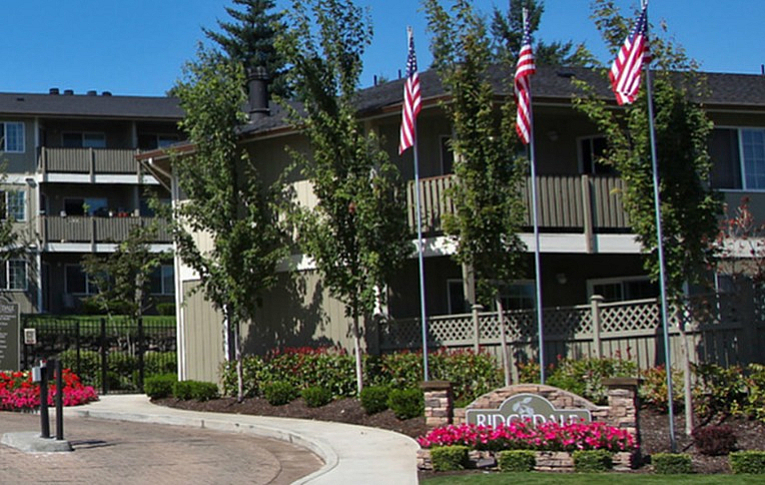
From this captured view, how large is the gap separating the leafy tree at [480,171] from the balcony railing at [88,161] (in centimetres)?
2617

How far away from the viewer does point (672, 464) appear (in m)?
13.1

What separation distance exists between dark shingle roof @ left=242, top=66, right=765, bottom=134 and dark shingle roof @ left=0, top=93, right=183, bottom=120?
19018 mm

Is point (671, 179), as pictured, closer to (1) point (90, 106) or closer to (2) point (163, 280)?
Answer: (2) point (163, 280)

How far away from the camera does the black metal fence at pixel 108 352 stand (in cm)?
2780

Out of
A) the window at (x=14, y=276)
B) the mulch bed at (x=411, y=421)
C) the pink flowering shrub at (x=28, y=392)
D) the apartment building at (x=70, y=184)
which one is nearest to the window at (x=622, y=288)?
the mulch bed at (x=411, y=421)

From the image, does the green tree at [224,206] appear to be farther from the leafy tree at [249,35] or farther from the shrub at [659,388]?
the leafy tree at [249,35]

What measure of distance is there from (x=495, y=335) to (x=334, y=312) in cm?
395

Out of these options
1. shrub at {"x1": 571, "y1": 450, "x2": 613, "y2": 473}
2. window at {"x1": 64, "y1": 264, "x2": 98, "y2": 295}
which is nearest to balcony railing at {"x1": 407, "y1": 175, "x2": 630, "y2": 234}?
shrub at {"x1": 571, "y1": 450, "x2": 613, "y2": 473}

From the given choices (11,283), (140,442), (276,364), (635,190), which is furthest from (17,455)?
(11,283)

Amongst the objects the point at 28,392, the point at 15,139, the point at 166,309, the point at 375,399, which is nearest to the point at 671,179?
the point at 375,399

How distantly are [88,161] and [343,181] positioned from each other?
2517 cm

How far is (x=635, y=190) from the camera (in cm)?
1658

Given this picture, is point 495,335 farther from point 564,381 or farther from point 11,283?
point 11,283

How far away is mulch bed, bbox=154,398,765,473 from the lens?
1466 centimetres
